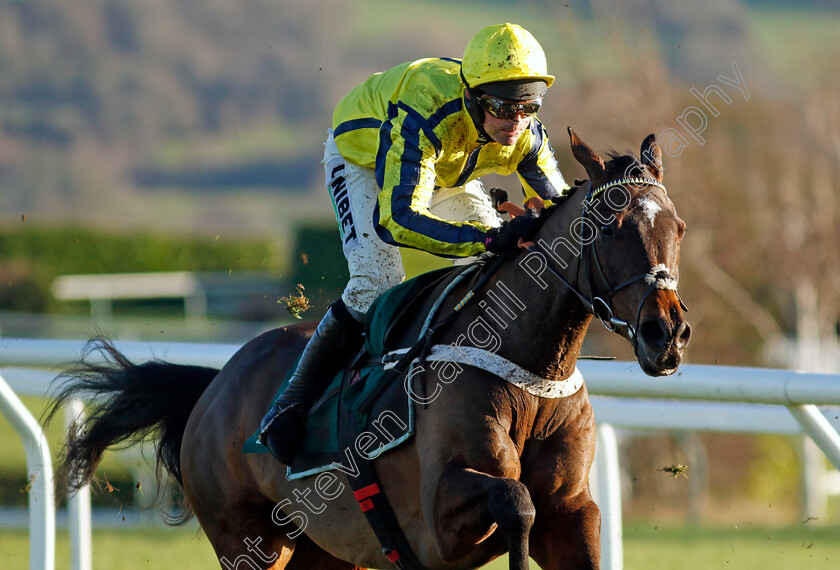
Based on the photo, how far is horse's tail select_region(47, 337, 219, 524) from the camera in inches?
180

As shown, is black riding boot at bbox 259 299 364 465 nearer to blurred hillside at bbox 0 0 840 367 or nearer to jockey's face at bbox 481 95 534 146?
jockey's face at bbox 481 95 534 146

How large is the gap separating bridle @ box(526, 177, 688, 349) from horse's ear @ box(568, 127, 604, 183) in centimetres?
4

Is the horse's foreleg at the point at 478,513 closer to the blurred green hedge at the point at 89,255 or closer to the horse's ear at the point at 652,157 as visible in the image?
the horse's ear at the point at 652,157

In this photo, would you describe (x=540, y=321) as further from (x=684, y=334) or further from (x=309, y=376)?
(x=309, y=376)

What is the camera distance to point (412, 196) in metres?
3.34

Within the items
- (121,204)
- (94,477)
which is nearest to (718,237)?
(94,477)

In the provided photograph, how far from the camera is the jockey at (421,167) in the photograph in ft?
10.8

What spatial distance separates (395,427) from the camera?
335 cm

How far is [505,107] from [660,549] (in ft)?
12.5

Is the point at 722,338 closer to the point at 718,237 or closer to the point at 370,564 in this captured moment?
the point at 718,237

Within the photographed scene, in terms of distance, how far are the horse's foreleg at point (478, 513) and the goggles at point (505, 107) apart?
1072mm

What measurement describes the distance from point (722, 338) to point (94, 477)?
13.5 m

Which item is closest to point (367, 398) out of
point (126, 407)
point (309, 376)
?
point (309, 376)

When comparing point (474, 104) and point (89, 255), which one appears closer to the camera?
point (474, 104)
